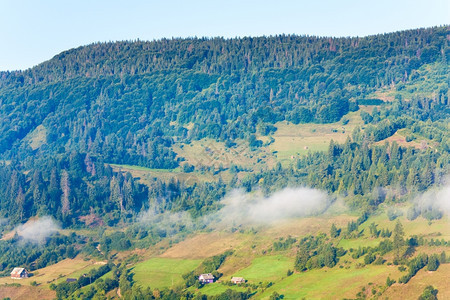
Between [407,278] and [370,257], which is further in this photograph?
[370,257]

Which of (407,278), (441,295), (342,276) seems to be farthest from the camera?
(342,276)

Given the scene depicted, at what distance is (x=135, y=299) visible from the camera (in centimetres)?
19900

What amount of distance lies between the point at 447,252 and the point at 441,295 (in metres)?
23.5

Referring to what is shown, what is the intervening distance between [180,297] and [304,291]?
34.2 metres

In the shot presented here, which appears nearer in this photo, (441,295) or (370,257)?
(441,295)

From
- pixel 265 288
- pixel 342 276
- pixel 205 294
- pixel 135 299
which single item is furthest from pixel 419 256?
pixel 135 299

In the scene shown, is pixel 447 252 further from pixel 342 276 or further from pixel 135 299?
pixel 135 299

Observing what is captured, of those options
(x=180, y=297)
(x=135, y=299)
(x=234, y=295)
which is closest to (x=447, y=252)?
(x=234, y=295)

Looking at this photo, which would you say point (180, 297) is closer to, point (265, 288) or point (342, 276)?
point (265, 288)

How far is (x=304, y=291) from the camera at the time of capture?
621 ft

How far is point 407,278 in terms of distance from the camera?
181750 mm

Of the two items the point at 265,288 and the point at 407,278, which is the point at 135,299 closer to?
the point at 265,288

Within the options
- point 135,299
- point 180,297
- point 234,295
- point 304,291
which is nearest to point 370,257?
point 304,291

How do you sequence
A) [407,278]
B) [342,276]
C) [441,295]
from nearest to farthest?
[441,295], [407,278], [342,276]
